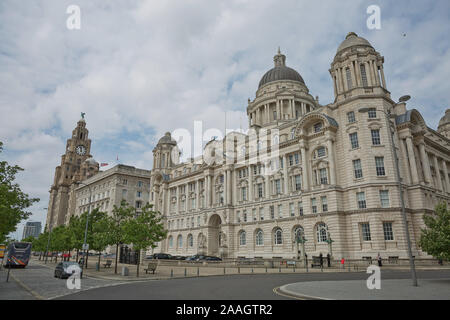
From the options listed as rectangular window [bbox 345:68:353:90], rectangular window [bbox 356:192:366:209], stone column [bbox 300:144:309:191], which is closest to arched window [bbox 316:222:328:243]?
rectangular window [bbox 356:192:366:209]

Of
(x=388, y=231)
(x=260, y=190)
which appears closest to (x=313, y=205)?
(x=388, y=231)

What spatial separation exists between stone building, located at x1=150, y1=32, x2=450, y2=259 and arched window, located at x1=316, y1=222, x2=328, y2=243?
15 cm

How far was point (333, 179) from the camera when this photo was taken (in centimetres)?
4728

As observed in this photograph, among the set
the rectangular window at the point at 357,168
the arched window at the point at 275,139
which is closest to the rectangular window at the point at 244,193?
the arched window at the point at 275,139

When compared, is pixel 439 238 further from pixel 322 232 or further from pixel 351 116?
pixel 351 116

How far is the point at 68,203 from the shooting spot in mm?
136125

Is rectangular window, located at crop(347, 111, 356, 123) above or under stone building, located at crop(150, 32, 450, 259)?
above

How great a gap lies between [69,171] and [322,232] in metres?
129

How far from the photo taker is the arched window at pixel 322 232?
46269 mm

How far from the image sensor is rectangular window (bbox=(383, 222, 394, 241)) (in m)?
41.6

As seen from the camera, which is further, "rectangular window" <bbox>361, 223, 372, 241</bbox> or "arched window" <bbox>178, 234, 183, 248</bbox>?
"arched window" <bbox>178, 234, 183, 248</bbox>

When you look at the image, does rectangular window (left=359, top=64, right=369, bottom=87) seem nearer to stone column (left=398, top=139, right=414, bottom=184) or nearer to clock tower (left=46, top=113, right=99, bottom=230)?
stone column (left=398, top=139, right=414, bottom=184)

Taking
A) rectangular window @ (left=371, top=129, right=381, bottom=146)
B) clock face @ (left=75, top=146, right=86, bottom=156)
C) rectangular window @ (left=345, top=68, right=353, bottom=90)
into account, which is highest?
clock face @ (left=75, top=146, right=86, bottom=156)

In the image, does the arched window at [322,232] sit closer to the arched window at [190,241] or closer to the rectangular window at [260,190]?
the rectangular window at [260,190]
